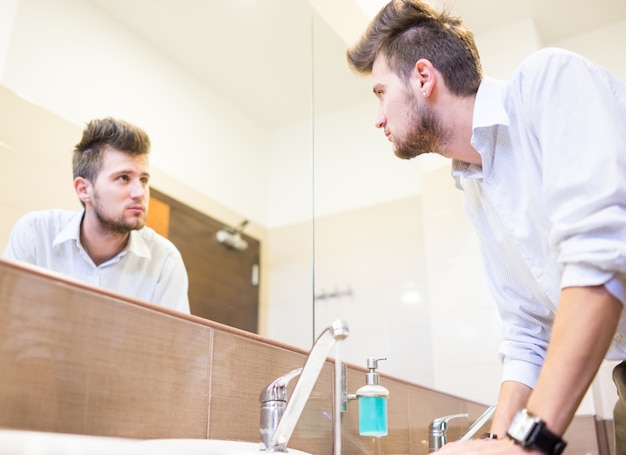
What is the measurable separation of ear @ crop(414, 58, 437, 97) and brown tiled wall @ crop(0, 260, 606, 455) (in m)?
0.54

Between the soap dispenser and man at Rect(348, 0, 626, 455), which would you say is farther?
the soap dispenser

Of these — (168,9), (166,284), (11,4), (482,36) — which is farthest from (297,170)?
(482,36)

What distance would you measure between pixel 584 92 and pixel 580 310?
0.30 meters

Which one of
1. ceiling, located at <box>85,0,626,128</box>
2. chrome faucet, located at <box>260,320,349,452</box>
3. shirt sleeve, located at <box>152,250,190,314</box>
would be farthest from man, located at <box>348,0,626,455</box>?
shirt sleeve, located at <box>152,250,190,314</box>

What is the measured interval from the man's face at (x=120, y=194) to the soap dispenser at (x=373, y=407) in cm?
57

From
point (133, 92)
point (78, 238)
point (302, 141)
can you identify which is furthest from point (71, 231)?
point (302, 141)

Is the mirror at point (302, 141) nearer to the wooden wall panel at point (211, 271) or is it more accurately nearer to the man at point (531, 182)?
the wooden wall panel at point (211, 271)

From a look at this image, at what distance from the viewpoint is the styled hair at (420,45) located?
1.12 m

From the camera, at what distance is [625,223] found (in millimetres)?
715

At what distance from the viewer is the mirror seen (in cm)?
124

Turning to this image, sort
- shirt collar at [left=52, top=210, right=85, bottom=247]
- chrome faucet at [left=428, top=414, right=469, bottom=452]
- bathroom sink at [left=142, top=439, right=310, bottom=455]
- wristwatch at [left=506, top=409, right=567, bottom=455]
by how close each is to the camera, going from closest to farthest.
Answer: wristwatch at [left=506, top=409, right=567, bottom=455] < bathroom sink at [left=142, top=439, right=310, bottom=455] < shirt collar at [left=52, top=210, right=85, bottom=247] < chrome faucet at [left=428, top=414, right=469, bottom=452]

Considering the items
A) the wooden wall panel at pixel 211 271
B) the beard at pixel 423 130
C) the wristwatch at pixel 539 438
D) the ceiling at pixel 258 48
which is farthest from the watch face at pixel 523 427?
the ceiling at pixel 258 48

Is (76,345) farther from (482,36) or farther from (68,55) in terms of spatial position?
(482,36)

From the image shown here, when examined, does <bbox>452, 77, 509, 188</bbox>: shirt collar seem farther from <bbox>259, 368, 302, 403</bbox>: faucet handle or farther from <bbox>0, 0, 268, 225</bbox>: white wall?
<bbox>0, 0, 268, 225</bbox>: white wall
